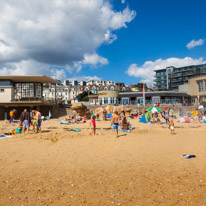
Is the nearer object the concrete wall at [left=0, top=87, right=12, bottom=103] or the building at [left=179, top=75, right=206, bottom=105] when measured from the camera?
the concrete wall at [left=0, top=87, right=12, bottom=103]

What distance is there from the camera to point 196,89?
45.8 meters

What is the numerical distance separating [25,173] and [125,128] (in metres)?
9.26

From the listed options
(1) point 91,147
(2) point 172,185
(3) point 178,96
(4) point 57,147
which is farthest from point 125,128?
(3) point 178,96

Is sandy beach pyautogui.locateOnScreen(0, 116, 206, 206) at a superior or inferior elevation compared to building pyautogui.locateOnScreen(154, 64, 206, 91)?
inferior

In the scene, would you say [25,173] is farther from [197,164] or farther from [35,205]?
[197,164]

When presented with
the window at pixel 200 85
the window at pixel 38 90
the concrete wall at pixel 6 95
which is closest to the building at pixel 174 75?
the window at pixel 200 85

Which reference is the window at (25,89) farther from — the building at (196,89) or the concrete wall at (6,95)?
the building at (196,89)

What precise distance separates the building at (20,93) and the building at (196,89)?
3850 cm

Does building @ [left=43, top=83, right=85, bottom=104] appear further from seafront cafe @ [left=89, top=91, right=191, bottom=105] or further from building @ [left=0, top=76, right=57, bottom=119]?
building @ [left=0, top=76, right=57, bottom=119]

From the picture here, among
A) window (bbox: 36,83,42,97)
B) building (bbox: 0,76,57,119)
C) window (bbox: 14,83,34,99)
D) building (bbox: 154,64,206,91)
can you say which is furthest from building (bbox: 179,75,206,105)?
window (bbox: 14,83,34,99)

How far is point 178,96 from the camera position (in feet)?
144

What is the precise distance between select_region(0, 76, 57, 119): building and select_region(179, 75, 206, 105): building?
38.5 metres

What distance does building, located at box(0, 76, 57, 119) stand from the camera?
2498cm

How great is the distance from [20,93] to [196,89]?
141ft
